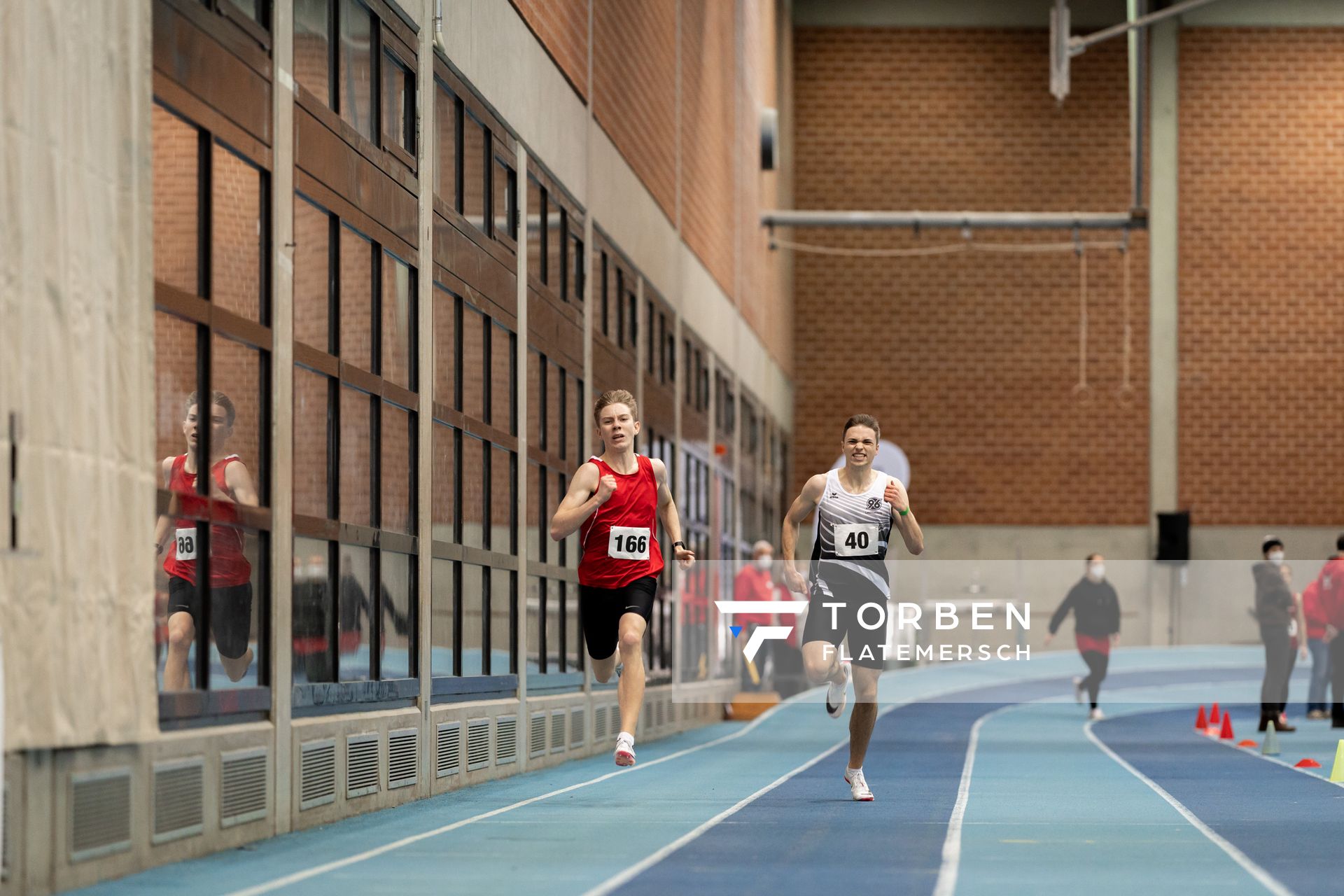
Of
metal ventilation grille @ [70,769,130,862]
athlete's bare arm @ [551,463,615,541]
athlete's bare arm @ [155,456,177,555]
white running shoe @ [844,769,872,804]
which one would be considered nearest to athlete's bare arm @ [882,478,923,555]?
white running shoe @ [844,769,872,804]

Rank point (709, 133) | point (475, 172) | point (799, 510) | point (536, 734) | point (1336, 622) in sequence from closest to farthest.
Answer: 1. point (799, 510)
2. point (475, 172)
3. point (536, 734)
4. point (1336, 622)
5. point (709, 133)

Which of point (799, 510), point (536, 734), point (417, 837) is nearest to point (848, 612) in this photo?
point (799, 510)

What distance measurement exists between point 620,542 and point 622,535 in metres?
0.04

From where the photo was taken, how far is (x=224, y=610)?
28.3ft

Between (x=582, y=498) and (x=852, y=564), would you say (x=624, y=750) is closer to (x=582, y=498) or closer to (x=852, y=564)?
(x=582, y=498)

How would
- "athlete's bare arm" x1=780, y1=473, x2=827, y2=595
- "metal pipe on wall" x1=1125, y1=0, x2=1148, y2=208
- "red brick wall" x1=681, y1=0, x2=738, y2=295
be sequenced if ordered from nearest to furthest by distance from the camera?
"athlete's bare arm" x1=780, y1=473, x2=827, y2=595 < "red brick wall" x1=681, y1=0, x2=738, y2=295 < "metal pipe on wall" x1=1125, y1=0, x2=1148, y2=208

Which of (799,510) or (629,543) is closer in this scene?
(629,543)

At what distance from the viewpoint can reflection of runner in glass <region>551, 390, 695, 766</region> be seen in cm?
989

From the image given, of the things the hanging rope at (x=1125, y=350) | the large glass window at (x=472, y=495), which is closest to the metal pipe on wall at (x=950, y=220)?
the hanging rope at (x=1125, y=350)

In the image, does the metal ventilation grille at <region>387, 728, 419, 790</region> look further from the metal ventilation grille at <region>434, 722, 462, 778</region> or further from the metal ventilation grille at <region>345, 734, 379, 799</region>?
the metal ventilation grille at <region>434, 722, 462, 778</region>

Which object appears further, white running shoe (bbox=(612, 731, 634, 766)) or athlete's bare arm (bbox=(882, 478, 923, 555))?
athlete's bare arm (bbox=(882, 478, 923, 555))

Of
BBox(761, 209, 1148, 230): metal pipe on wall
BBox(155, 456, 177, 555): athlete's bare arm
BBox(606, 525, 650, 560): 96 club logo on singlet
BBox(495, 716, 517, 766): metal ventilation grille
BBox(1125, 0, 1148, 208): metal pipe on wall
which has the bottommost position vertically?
BBox(495, 716, 517, 766): metal ventilation grille

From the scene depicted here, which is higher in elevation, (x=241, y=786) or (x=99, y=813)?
(x=99, y=813)

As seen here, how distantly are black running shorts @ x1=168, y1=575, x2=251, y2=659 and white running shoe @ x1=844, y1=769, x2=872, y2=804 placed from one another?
3812mm
